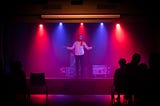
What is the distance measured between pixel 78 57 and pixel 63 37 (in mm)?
1898

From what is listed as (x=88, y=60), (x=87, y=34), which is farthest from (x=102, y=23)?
(x=88, y=60)

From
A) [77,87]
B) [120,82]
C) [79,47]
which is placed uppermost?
[79,47]

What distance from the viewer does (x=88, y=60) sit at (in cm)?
1512

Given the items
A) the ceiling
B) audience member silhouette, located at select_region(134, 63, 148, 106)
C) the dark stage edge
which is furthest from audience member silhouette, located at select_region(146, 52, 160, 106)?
the ceiling

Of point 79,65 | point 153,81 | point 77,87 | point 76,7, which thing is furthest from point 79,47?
point 153,81

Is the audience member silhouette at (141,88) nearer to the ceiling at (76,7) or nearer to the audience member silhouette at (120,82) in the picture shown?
the audience member silhouette at (120,82)

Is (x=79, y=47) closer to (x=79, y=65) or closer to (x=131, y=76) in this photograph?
(x=79, y=65)

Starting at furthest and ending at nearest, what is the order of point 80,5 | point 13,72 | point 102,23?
point 102,23 → point 80,5 → point 13,72

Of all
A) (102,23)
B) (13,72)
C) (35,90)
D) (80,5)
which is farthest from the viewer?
(102,23)

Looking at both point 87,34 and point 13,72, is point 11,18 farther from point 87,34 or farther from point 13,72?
point 13,72

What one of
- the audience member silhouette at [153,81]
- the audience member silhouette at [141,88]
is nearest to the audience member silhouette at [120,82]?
the audience member silhouette at [141,88]

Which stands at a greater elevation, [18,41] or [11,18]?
[11,18]

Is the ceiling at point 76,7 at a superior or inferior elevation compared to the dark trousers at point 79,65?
superior

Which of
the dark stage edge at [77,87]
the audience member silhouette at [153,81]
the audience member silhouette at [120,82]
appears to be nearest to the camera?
the audience member silhouette at [153,81]
